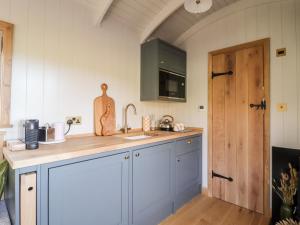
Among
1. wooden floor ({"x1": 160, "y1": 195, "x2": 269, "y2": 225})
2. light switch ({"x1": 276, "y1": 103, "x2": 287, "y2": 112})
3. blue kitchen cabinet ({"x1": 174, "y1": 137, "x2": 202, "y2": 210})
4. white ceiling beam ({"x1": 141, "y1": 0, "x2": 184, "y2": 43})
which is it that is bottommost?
wooden floor ({"x1": 160, "y1": 195, "x2": 269, "y2": 225})

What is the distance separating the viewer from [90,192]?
1.30 meters

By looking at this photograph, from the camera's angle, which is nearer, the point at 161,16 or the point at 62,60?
the point at 62,60

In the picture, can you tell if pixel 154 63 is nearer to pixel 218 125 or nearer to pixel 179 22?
pixel 179 22

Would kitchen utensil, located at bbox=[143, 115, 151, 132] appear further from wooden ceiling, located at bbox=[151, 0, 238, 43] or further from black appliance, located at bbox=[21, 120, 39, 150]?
black appliance, located at bbox=[21, 120, 39, 150]

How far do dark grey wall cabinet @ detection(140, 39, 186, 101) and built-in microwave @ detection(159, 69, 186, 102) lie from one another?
0.21 ft

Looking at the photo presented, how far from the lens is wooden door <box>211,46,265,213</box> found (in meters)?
2.15

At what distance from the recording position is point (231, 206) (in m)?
2.29

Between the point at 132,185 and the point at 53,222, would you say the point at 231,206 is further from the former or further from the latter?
the point at 53,222

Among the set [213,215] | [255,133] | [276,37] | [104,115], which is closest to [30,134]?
[104,115]

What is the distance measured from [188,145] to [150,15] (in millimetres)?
1837

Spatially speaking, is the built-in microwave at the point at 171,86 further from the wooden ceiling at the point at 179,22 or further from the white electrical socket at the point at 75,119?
the white electrical socket at the point at 75,119

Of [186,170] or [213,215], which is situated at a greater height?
[186,170]

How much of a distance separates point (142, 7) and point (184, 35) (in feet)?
3.11

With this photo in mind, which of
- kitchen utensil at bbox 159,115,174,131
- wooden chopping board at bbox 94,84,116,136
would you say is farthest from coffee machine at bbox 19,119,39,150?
kitchen utensil at bbox 159,115,174,131
